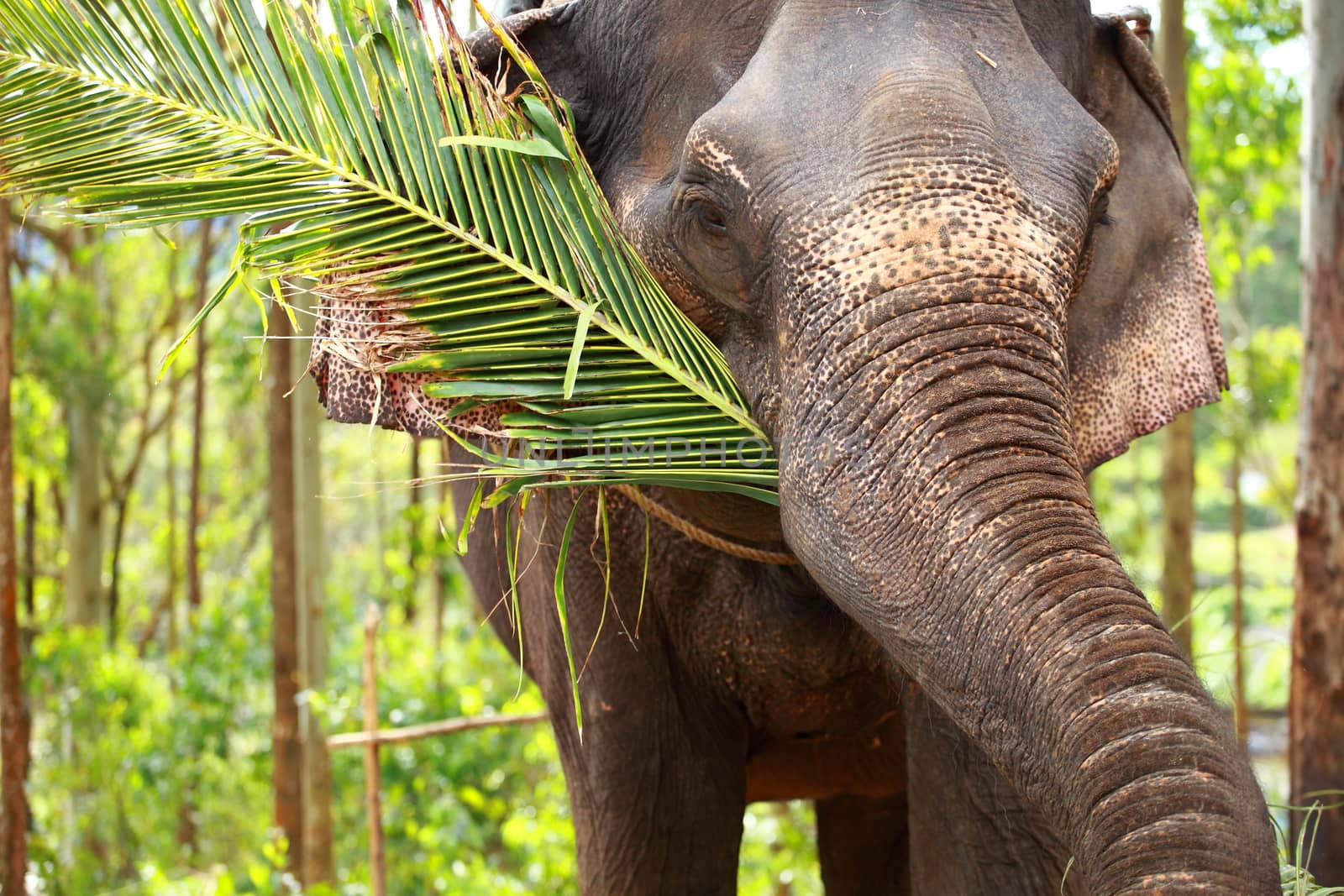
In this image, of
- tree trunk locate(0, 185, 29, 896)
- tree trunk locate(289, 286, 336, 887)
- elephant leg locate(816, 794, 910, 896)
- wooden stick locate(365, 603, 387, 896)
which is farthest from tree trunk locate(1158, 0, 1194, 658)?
tree trunk locate(0, 185, 29, 896)

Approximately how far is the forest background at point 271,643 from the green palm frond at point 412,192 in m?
0.16

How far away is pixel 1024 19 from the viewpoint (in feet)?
7.29

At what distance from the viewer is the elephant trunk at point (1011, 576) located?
4.98 ft

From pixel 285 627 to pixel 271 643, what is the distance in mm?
2356

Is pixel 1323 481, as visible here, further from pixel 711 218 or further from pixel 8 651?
pixel 8 651

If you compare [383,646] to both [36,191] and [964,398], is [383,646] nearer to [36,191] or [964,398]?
[36,191]

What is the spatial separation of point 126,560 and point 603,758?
19.9 metres

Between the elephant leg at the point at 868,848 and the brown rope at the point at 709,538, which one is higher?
the brown rope at the point at 709,538

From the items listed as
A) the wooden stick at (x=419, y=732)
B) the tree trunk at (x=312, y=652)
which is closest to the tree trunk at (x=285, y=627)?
the tree trunk at (x=312, y=652)

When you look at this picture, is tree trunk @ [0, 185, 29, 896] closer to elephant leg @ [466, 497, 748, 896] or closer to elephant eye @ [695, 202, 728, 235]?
elephant leg @ [466, 497, 748, 896]

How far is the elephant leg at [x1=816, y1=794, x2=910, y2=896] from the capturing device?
385 cm

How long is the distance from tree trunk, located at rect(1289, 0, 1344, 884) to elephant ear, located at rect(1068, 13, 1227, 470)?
2778 mm

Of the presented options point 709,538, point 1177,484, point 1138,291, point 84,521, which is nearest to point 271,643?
point 84,521

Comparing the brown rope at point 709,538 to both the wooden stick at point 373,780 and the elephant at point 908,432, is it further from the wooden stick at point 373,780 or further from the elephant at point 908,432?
the wooden stick at point 373,780
